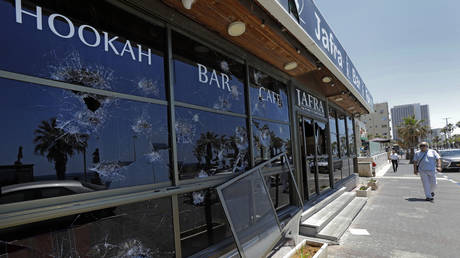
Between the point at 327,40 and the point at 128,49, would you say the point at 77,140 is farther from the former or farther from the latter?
the point at 327,40

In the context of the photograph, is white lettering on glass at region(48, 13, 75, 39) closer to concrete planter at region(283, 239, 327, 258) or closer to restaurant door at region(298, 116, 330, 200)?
concrete planter at region(283, 239, 327, 258)

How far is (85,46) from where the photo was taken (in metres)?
1.95

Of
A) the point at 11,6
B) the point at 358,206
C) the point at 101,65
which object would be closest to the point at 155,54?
the point at 101,65

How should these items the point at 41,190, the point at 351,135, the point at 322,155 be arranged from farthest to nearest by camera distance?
the point at 351,135 < the point at 322,155 < the point at 41,190

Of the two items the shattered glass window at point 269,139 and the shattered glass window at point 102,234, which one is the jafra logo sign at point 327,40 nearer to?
the shattered glass window at point 269,139

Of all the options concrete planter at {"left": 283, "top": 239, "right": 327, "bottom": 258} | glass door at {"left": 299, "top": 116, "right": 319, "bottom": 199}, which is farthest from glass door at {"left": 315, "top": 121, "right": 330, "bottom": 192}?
concrete planter at {"left": 283, "top": 239, "right": 327, "bottom": 258}

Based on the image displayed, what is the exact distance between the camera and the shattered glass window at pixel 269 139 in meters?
3.81

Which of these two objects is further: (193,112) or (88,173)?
(193,112)

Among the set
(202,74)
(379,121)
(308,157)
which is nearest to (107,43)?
(202,74)

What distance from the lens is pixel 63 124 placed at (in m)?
1.74

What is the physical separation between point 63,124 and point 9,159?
15.4 inches

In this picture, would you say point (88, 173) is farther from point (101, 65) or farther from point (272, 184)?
point (272, 184)

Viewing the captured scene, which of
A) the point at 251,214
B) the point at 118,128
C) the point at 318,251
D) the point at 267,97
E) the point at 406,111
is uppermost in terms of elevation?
the point at 406,111

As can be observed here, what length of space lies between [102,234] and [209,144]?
152cm
